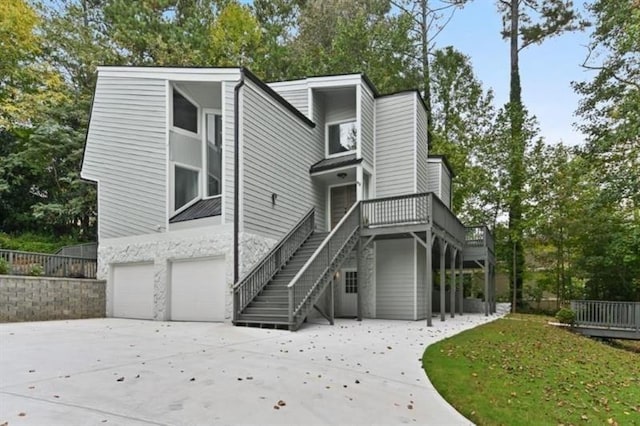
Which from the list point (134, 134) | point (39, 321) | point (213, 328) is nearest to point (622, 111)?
point (213, 328)

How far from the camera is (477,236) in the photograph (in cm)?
1778

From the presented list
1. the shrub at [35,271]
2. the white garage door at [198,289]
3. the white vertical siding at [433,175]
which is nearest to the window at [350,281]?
the white garage door at [198,289]

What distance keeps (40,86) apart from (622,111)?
26561 mm

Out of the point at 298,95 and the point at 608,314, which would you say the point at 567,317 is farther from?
the point at 298,95

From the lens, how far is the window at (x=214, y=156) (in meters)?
13.1

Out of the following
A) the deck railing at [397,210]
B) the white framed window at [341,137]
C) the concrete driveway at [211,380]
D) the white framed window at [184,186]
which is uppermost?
the white framed window at [341,137]

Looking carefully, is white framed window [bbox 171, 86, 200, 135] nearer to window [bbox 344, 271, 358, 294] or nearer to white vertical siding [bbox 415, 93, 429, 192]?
window [bbox 344, 271, 358, 294]

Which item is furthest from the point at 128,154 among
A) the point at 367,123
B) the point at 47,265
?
the point at 367,123

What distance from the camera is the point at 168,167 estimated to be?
39.6 feet

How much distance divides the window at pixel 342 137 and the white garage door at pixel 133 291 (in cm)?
751

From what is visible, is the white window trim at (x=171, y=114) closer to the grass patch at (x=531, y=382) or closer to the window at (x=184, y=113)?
the window at (x=184, y=113)

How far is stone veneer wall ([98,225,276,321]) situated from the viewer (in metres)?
10.6

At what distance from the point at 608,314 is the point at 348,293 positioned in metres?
8.76

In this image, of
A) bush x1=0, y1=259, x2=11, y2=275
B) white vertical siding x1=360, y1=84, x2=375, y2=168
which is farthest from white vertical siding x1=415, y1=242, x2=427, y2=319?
bush x1=0, y1=259, x2=11, y2=275
